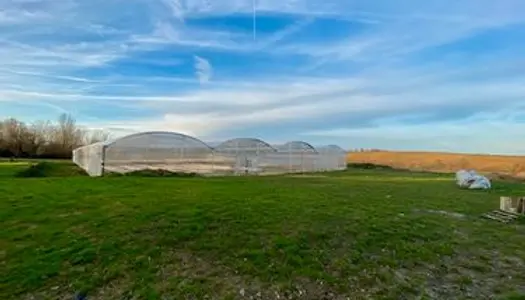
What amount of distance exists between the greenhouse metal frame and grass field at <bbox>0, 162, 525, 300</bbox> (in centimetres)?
1327

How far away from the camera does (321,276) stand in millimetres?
6668

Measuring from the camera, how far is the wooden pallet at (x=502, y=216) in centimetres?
1199

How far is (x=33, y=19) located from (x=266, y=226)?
13389mm

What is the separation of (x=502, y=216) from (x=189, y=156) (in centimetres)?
1967

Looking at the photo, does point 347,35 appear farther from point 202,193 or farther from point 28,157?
point 28,157

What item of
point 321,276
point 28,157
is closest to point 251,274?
point 321,276

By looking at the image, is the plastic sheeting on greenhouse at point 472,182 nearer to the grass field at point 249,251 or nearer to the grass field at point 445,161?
the grass field at point 249,251

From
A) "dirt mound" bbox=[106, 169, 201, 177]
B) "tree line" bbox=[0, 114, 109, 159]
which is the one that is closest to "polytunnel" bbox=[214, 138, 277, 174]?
"dirt mound" bbox=[106, 169, 201, 177]

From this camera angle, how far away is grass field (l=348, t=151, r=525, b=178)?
139ft

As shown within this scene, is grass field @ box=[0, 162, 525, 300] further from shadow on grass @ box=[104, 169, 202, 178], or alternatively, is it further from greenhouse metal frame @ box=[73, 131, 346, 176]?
greenhouse metal frame @ box=[73, 131, 346, 176]

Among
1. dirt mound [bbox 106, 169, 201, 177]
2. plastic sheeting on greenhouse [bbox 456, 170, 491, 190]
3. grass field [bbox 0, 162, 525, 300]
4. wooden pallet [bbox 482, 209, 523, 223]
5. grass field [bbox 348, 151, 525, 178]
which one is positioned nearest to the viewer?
grass field [bbox 0, 162, 525, 300]

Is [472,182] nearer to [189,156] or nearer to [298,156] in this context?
[298,156]

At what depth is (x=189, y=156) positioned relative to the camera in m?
28.1

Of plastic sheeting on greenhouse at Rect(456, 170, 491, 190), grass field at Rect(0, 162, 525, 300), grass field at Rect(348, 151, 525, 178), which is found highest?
grass field at Rect(348, 151, 525, 178)
